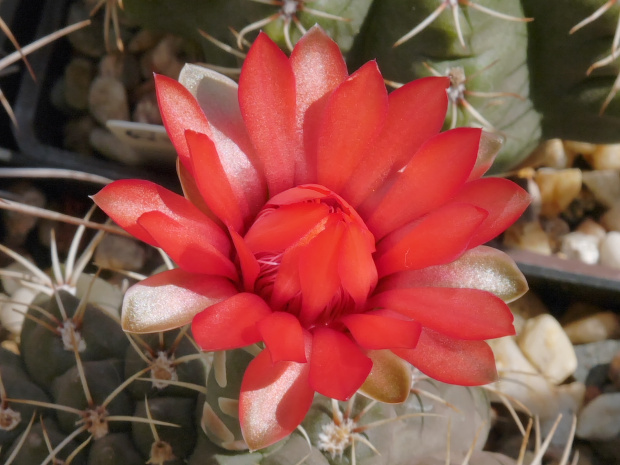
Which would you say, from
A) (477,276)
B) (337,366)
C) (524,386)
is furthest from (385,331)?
(524,386)

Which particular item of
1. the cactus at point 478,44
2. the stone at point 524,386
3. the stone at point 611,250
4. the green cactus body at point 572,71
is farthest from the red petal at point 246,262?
the stone at point 611,250

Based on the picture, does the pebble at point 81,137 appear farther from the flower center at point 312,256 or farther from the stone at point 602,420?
the stone at point 602,420

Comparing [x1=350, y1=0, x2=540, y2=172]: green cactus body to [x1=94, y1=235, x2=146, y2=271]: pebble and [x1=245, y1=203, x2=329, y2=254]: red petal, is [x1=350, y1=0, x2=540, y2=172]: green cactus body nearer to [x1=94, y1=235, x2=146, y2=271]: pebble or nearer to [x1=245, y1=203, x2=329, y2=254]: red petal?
[x1=245, y1=203, x2=329, y2=254]: red petal

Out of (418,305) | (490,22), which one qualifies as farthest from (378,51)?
(418,305)

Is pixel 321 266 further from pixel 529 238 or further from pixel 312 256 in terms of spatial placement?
pixel 529 238

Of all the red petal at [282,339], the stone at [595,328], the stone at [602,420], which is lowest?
the stone at [602,420]

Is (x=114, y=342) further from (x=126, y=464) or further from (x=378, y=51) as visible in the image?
(x=378, y=51)
